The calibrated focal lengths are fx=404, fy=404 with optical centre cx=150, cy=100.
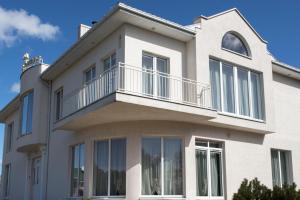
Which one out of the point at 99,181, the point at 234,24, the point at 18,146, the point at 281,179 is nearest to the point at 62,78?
the point at 18,146

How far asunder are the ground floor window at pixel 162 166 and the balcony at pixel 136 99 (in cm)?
97

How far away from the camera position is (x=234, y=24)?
16953mm

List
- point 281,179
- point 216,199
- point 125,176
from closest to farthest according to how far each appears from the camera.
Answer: point 125,176, point 216,199, point 281,179

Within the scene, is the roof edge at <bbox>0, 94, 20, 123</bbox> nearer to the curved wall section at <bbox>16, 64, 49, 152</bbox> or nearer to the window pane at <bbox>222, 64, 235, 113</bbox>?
the curved wall section at <bbox>16, 64, 49, 152</bbox>

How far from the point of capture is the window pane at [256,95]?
676 inches

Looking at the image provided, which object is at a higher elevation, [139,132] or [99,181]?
[139,132]

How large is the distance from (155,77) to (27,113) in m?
9.34

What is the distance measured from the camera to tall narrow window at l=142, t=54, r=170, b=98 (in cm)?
1432

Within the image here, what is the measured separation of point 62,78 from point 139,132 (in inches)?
264

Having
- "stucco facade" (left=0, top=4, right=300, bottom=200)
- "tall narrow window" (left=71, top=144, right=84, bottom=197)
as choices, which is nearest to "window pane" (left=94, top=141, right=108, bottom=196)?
"stucco facade" (left=0, top=4, right=300, bottom=200)

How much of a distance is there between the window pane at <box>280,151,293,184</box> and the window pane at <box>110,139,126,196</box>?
26.7 feet

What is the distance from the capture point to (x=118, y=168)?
14.3 meters

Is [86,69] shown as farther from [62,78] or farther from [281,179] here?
[281,179]

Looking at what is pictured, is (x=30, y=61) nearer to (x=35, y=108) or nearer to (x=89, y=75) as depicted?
(x=35, y=108)
